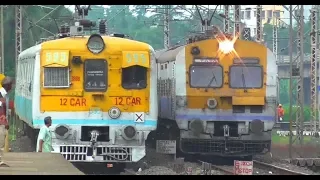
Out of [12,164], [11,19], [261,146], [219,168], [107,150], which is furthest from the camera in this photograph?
[11,19]

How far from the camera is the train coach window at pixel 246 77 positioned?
19.1 m

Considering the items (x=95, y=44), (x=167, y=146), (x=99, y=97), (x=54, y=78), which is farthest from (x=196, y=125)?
(x=54, y=78)

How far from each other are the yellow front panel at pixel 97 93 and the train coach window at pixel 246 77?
266 centimetres

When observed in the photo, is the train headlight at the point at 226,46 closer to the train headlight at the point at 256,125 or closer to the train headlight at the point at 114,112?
the train headlight at the point at 256,125

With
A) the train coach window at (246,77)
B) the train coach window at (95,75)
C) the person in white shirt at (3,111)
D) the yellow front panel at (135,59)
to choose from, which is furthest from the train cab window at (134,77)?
the person in white shirt at (3,111)

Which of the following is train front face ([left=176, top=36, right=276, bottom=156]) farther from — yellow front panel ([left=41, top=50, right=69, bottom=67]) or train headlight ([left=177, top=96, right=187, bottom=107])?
yellow front panel ([left=41, top=50, right=69, bottom=67])

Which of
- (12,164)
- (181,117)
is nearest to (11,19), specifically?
(181,117)

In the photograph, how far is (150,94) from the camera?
17.4 m

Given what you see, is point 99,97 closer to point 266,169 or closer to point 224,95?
point 224,95

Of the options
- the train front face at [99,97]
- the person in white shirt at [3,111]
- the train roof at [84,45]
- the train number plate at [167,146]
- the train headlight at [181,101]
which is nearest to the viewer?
the person in white shirt at [3,111]

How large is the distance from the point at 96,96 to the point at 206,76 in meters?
3.11

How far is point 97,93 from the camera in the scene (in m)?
17.2

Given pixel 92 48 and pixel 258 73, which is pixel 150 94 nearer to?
pixel 92 48
